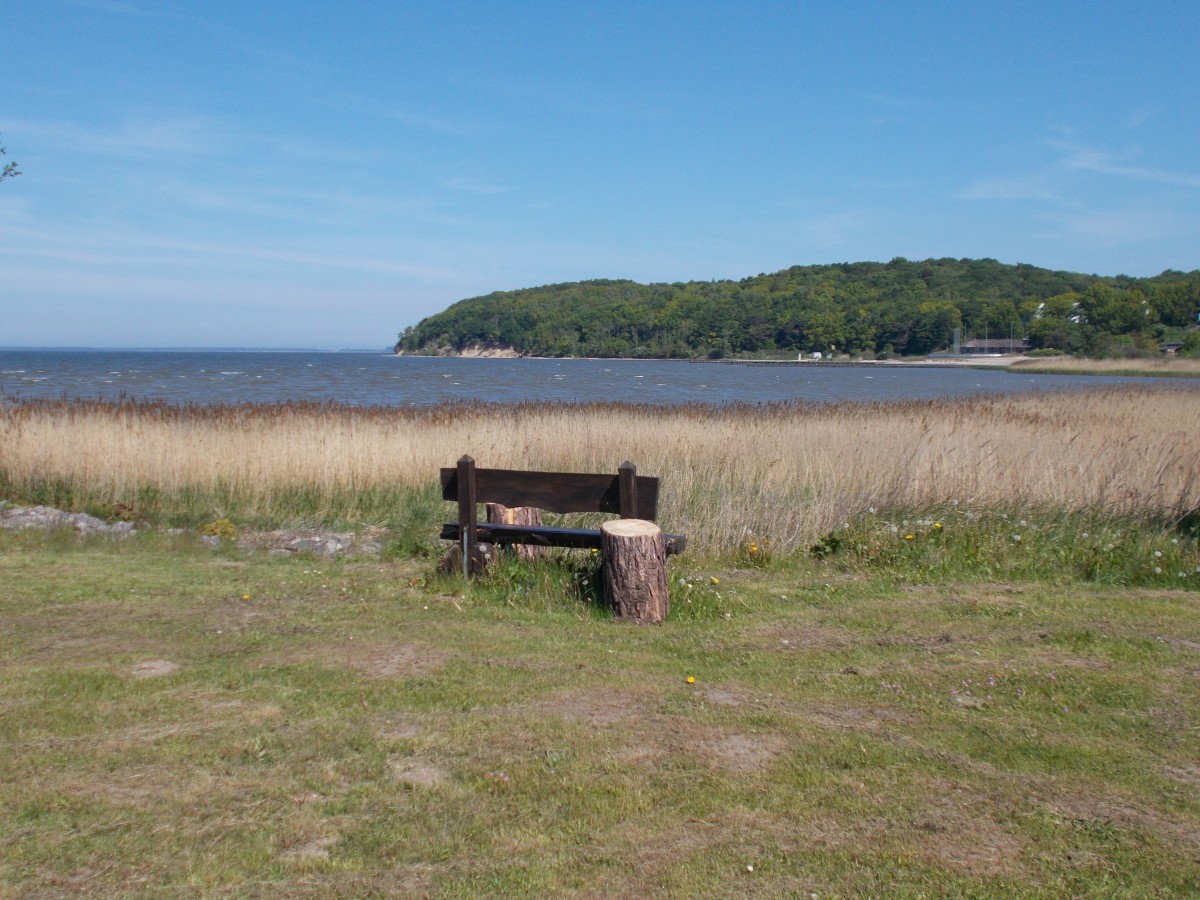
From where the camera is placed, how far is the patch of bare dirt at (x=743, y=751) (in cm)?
399

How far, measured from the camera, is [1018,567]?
7.96 meters

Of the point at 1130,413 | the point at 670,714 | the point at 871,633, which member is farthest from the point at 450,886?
the point at 1130,413

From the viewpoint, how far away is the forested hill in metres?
112

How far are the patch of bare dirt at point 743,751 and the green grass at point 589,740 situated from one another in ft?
0.07

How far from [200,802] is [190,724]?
84cm

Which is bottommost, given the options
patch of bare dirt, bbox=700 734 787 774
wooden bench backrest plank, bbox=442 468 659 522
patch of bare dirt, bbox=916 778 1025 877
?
patch of bare dirt, bbox=916 778 1025 877

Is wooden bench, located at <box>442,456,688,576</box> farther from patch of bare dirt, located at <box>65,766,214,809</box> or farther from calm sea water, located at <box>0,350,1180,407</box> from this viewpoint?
calm sea water, located at <box>0,350,1180,407</box>

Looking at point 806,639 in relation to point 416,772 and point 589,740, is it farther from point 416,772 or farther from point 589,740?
point 416,772

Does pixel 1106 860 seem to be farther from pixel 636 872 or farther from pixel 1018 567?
pixel 1018 567

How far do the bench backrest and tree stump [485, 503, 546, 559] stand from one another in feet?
0.83

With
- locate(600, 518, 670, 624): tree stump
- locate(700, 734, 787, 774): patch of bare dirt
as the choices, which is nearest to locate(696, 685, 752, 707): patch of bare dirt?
locate(700, 734, 787, 774): patch of bare dirt

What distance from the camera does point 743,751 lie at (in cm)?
414

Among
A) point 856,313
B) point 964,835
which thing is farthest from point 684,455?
point 856,313

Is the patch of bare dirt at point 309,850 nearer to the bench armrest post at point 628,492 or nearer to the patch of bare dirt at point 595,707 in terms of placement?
the patch of bare dirt at point 595,707
